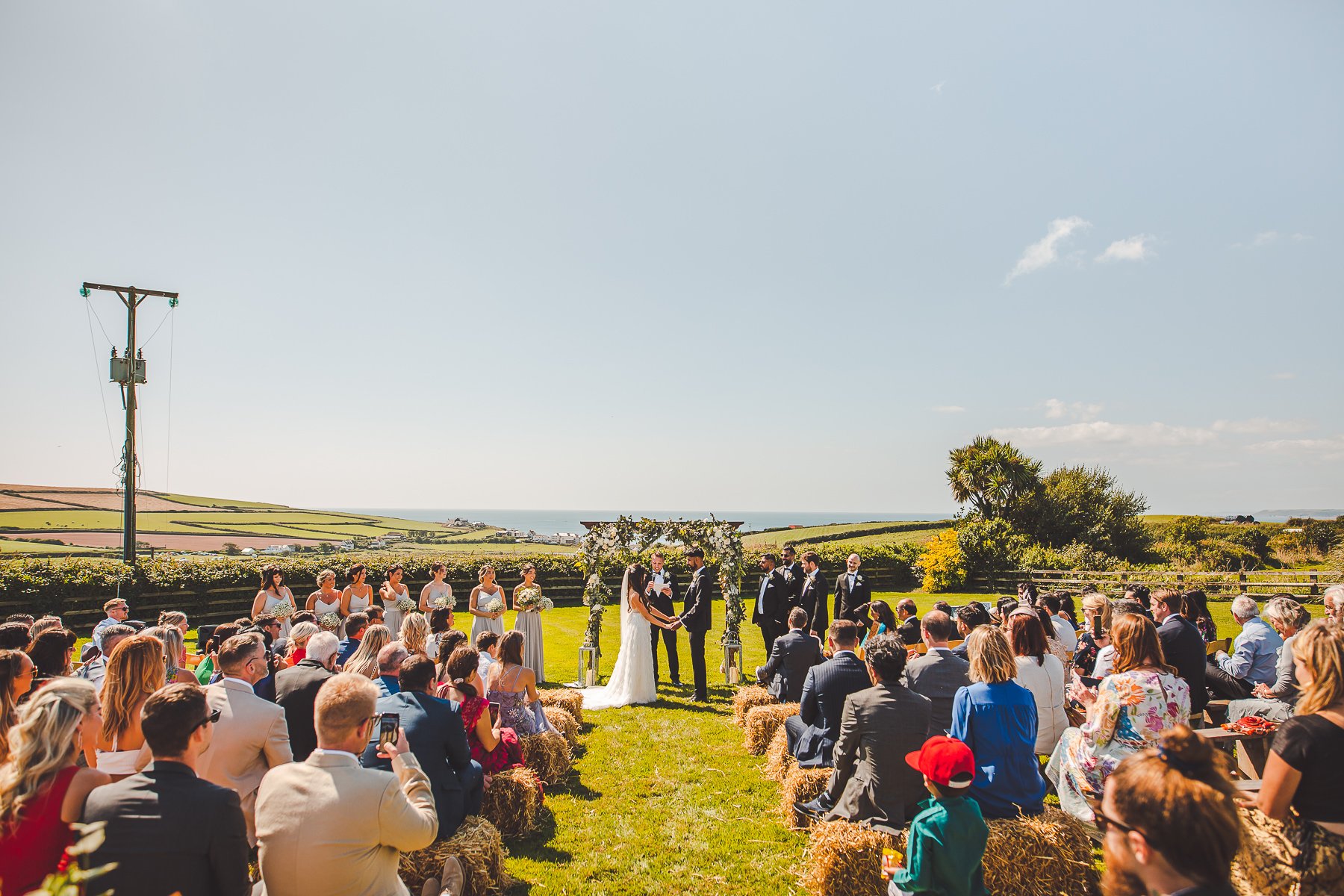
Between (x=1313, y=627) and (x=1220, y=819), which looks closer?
(x=1220, y=819)

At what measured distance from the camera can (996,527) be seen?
28.8 m

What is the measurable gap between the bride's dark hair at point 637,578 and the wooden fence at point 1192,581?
528 inches

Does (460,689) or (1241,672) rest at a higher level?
(460,689)

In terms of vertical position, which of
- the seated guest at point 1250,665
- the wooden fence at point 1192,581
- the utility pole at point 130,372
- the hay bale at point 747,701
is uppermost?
the utility pole at point 130,372

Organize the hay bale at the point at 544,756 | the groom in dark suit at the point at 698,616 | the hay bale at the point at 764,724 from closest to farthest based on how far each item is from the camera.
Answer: the hay bale at the point at 544,756 → the hay bale at the point at 764,724 → the groom in dark suit at the point at 698,616

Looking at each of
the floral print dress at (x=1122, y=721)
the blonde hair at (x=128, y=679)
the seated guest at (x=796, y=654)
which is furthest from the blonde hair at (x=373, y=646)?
the floral print dress at (x=1122, y=721)

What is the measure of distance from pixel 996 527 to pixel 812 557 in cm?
1966

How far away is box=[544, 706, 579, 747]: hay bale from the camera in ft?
27.4

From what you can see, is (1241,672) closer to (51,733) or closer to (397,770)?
(397,770)

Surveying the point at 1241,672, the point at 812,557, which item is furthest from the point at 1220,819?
the point at 812,557

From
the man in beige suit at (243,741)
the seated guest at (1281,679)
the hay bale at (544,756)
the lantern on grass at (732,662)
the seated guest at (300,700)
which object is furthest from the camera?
the lantern on grass at (732,662)

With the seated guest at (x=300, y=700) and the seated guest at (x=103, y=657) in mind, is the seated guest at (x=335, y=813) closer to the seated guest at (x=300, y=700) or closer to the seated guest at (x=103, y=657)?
the seated guest at (x=300, y=700)

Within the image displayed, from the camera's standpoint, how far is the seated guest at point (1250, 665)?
7341 millimetres

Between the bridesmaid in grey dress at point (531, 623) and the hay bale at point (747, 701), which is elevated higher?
the bridesmaid in grey dress at point (531, 623)
